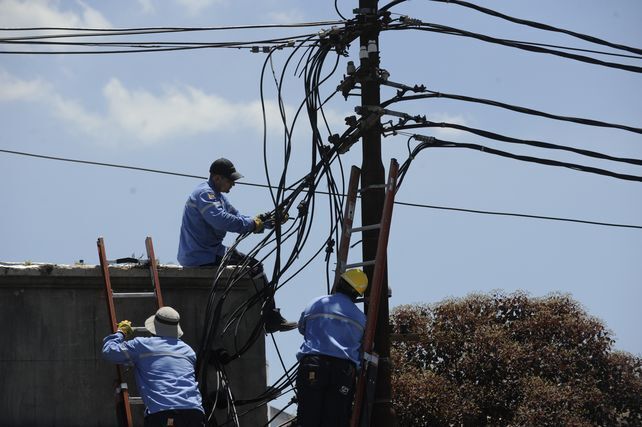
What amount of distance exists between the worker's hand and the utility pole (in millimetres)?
1531

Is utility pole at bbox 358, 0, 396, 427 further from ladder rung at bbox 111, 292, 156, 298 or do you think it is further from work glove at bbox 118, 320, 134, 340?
work glove at bbox 118, 320, 134, 340

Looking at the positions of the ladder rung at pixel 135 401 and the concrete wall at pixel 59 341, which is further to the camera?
the concrete wall at pixel 59 341

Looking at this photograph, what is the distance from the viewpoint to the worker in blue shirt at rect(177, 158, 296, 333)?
13102mm

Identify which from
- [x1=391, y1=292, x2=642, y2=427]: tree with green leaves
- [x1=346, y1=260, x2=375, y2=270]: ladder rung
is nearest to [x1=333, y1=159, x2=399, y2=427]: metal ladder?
[x1=346, y1=260, x2=375, y2=270]: ladder rung

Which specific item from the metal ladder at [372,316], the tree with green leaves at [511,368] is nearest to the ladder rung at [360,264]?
the metal ladder at [372,316]

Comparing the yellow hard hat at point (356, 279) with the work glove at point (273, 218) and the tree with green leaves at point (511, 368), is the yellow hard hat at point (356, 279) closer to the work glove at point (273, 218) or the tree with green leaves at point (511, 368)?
the work glove at point (273, 218)

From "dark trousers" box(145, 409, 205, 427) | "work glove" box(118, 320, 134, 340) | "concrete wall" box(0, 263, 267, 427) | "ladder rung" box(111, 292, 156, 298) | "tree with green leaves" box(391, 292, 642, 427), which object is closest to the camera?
"dark trousers" box(145, 409, 205, 427)

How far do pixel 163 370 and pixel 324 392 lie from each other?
153cm

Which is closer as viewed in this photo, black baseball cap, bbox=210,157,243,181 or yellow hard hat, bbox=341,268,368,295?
yellow hard hat, bbox=341,268,368,295

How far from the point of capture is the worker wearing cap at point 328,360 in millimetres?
11195

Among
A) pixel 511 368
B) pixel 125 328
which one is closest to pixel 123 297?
pixel 125 328

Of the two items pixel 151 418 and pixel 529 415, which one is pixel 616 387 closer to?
pixel 529 415

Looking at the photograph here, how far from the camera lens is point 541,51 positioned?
43.6ft

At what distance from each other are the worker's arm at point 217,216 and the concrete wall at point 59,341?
2.98 feet
